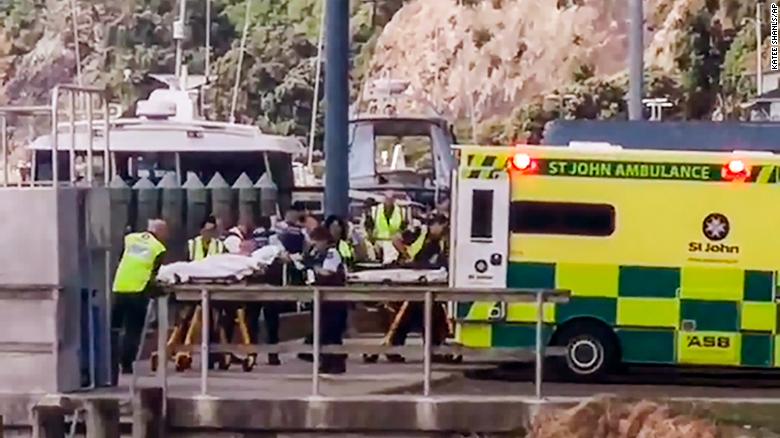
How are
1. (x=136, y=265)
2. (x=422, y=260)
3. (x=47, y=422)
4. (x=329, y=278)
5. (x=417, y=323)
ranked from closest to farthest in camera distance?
(x=47, y=422) < (x=136, y=265) < (x=329, y=278) < (x=417, y=323) < (x=422, y=260)

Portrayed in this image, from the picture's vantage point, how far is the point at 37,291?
12445 mm

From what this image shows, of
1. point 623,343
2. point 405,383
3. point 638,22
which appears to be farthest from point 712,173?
point 638,22

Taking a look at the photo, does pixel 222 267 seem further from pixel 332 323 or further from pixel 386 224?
pixel 386 224

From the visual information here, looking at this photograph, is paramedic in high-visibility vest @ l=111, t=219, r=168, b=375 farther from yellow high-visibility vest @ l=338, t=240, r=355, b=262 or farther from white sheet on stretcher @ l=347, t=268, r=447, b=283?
white sheet on stretcher @ l=347, t=268, r=447, b=283

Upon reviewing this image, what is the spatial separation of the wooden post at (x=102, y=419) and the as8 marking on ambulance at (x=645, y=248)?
377 centimetres

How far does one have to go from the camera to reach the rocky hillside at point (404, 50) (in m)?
57.0

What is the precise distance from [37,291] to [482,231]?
12.1ft

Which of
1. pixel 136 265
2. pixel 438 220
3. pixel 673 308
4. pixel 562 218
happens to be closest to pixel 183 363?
pixel 136 265

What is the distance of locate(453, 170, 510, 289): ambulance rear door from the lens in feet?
46.6

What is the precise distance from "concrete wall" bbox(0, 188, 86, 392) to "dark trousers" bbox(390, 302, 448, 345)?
315 cm

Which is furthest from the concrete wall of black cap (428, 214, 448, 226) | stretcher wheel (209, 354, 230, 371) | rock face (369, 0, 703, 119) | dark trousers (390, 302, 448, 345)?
rock face (369, 0, 703, 119)

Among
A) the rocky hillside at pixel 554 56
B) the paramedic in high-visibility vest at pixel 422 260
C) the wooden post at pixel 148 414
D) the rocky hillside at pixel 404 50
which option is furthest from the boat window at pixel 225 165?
the rocky hillside at pixel 404 50

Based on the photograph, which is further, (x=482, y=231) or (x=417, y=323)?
(x=417, y=323)

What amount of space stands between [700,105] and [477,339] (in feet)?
125
